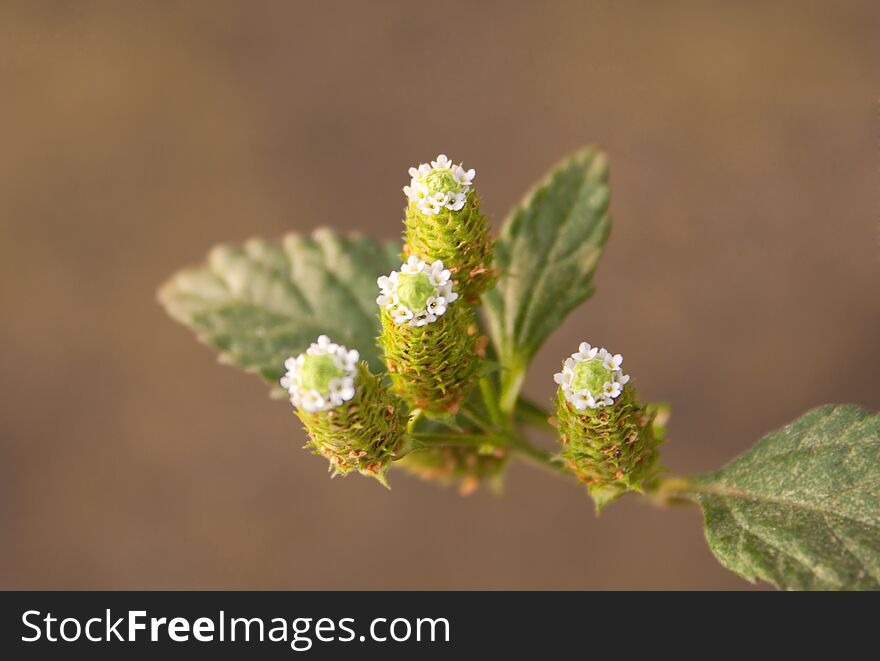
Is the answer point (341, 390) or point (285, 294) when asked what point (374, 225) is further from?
point (341, 390)

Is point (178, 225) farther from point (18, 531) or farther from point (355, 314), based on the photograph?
point (355, 314)

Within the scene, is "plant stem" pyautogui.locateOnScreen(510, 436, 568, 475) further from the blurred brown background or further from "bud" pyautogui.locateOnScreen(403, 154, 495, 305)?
the blurred brown background

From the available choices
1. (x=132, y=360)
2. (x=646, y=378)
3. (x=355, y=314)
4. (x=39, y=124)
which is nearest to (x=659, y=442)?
(x=355, y=314)

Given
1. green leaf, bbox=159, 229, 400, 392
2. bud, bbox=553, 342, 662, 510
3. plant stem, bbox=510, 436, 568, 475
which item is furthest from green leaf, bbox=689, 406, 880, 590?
green leaf, bbox=159, 229, 400, 392

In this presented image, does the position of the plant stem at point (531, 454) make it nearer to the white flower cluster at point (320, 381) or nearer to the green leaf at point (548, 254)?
the green leaf at point (548, 254)

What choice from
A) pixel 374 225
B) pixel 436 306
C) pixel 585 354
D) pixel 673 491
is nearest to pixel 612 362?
pixel 585 354

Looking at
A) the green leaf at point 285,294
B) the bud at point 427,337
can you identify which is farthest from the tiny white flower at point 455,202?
the green leaf at point 285,294
